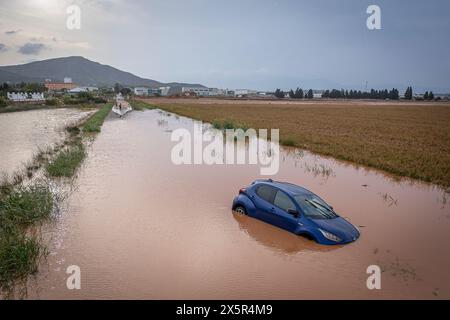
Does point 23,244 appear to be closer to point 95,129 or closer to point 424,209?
A: point 424,209

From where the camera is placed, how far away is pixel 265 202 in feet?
36.0

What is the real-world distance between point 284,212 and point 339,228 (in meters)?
1.54

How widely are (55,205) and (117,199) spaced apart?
2178mm

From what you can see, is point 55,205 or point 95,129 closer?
point 55,205

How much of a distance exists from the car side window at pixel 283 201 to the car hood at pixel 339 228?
31.9 inches

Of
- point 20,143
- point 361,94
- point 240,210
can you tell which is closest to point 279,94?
point 361,94

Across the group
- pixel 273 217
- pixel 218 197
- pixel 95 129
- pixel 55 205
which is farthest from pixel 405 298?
pixel 95 129

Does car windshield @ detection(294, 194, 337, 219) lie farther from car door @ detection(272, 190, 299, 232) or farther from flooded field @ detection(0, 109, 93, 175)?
flooded field @ detection(0, 109, 93, 175)

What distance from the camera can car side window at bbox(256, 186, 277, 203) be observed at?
10.9 m

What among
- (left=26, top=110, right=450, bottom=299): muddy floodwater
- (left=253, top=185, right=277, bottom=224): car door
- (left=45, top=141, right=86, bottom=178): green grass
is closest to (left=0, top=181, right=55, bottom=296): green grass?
Result: (left=26, top=110, right=450, bottom=299): muddy floodwater

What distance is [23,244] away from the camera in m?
8.70

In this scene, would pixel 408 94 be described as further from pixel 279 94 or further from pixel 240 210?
pixel 240 210
